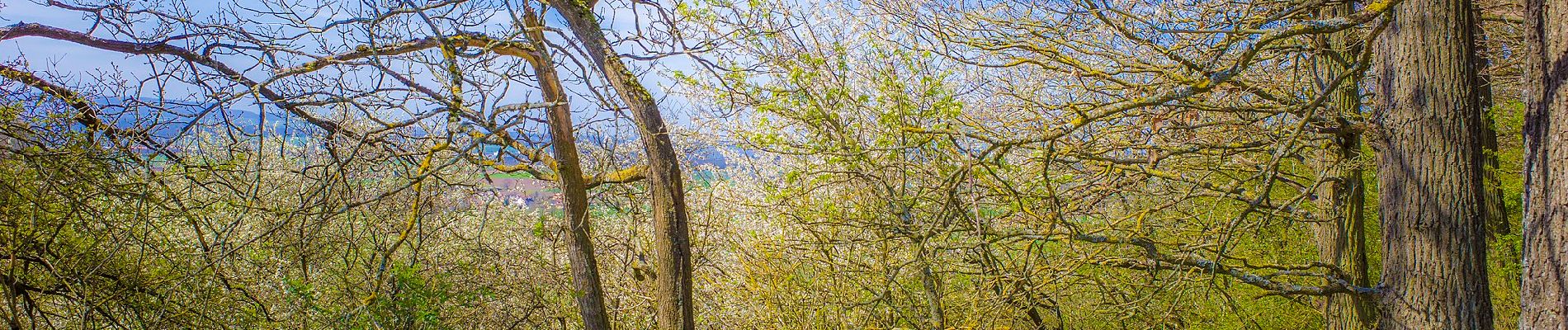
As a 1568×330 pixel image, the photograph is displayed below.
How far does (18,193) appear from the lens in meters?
3.43

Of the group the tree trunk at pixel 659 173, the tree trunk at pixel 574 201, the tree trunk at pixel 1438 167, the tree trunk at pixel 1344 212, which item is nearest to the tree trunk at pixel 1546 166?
the tree trunk at pixel 1438 167

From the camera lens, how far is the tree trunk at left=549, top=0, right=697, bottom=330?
442 centimetres

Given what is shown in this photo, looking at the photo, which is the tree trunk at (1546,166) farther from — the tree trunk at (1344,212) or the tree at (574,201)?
the tree at (574,201)

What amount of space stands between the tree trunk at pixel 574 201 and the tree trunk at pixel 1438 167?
4.19 metres

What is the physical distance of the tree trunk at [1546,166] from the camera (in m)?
3.38

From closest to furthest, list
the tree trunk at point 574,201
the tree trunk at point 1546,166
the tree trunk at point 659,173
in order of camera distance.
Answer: the tree trunk at point 1546,166 → the tree trunk at point 659,173 → the tree trunk at point 574,201

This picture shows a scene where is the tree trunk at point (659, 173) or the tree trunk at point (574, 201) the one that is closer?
the tree trunk at point (659, 173)

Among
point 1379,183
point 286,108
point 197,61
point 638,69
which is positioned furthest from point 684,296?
point 1379,183

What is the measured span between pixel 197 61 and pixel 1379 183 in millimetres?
5544

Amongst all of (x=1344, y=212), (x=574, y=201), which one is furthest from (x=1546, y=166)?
(x=574, y=201)

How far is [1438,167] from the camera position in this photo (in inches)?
155

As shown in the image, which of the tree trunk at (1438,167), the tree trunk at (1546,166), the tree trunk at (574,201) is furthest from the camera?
the tree trunk at (574,201)

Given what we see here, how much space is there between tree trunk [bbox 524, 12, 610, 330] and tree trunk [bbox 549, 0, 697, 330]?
656 millimetres

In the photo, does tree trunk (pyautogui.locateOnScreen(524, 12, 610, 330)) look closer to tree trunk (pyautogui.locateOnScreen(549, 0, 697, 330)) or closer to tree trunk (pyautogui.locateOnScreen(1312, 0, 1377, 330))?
tree trunk (pyautogui.locateOnScreen(549, 0, 697, 330))
